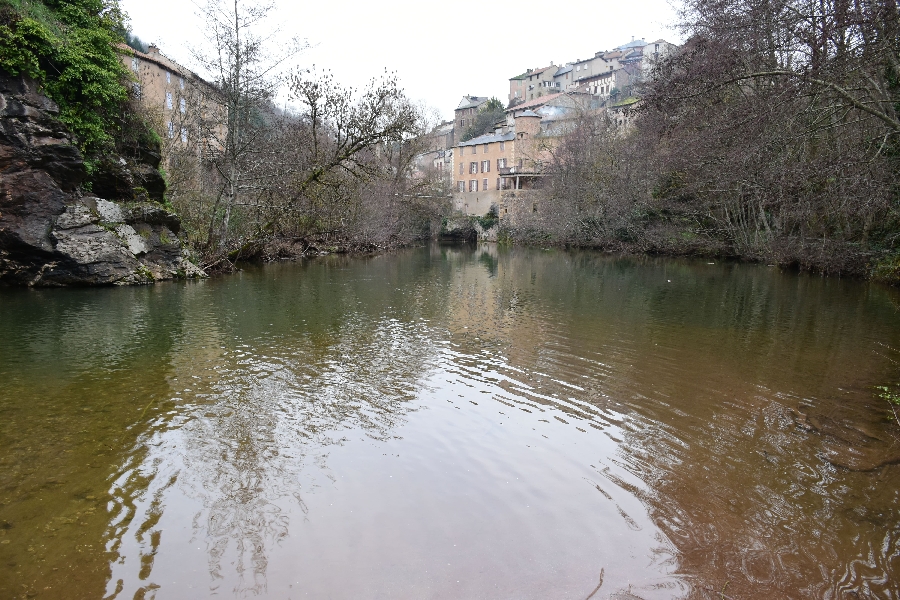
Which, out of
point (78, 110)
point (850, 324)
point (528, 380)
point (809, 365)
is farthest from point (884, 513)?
point (78, 110)

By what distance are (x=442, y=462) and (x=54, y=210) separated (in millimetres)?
16100

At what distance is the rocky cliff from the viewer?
15758mm

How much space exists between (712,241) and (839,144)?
19.9 meters

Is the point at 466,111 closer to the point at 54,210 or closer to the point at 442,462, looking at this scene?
the point at 54,210

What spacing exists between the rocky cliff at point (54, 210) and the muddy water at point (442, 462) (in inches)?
217

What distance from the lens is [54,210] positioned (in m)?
16.5

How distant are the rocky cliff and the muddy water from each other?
5.52m

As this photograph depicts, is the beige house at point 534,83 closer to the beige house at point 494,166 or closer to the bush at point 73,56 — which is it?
the beige house at point 494,166

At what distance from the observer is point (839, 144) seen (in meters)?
14.8

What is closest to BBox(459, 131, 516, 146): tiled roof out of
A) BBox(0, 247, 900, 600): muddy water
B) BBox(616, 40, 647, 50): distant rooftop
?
BBox(616, 40, 647, 50): distant rooftop

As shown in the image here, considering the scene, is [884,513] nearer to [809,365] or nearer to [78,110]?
[809,365]

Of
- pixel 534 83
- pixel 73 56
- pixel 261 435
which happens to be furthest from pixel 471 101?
pixel 261 435

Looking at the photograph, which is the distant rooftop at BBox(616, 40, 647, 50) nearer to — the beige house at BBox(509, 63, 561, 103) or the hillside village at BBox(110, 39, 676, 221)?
the hillside village at BBox(110, 39, 676, 221)

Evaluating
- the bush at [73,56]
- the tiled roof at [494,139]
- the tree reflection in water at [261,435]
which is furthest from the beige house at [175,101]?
the tiled roof at [494,139]
